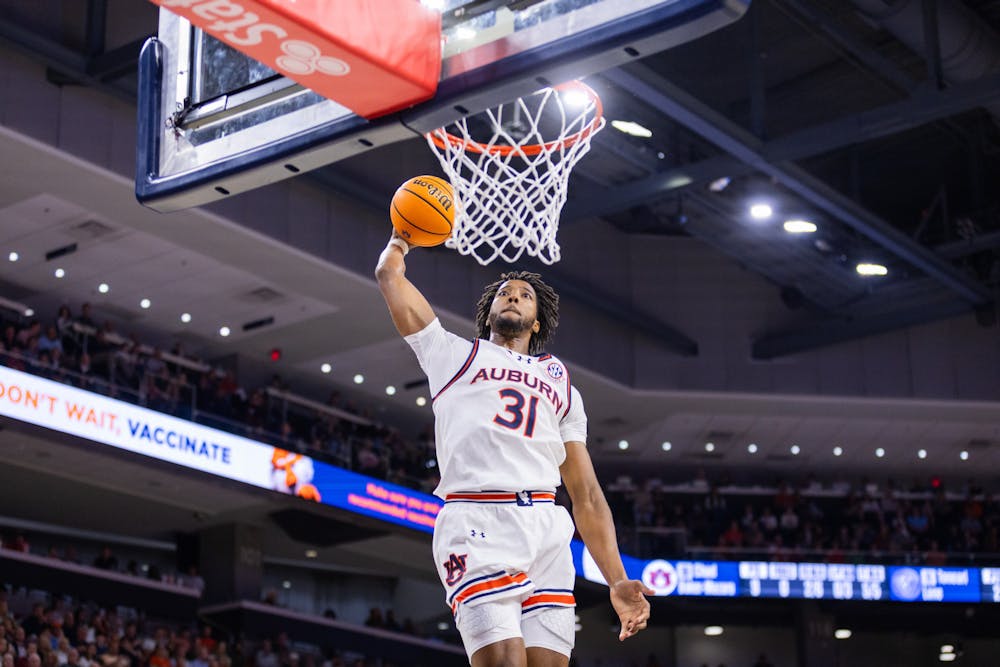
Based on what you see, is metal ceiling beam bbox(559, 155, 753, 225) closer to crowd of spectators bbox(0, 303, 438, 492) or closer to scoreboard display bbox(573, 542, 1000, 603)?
crowd of spectators bbox(0, 303, 438, 492)

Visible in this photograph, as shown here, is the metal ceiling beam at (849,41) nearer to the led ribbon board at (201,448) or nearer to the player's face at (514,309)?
the led ribbon board at (201,448)

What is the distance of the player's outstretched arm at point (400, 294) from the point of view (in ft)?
18.1

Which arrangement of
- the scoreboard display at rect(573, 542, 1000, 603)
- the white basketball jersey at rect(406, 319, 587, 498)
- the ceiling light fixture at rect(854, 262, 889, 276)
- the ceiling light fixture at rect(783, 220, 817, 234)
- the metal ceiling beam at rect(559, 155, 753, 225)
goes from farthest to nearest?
1. the scoreboard display at rect(573, 542, 1000, 603)
2. the ceiling light fixture at rect(854, 262, 889, 276)
3. the ceiling light fixture at rect(783, 220, 817, 234)
4. the metal ceiling beam at rect(559, 155, 753, 225)
5. the white basketball jersey at rect(406, 319, 587, 498)

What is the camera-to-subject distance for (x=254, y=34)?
5.33 metres

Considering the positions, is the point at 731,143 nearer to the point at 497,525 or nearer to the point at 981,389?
the point at 981,389

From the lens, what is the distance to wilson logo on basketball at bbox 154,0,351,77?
5.22 meters

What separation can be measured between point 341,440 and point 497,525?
19718 mm

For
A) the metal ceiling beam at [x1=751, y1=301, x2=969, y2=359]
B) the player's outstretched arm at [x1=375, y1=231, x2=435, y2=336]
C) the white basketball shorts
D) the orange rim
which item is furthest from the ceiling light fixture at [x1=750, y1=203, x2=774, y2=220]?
the white basketball shorts

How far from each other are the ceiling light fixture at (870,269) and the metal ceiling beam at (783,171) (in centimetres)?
64

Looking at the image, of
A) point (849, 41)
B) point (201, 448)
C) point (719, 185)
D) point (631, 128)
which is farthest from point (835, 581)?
point (201, 448)

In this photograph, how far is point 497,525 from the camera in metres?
5.36

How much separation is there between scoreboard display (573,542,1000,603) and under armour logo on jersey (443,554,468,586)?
22.6m

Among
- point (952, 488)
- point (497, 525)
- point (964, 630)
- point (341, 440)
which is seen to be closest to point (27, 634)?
point (341, 440)

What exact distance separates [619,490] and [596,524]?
2483 cm
